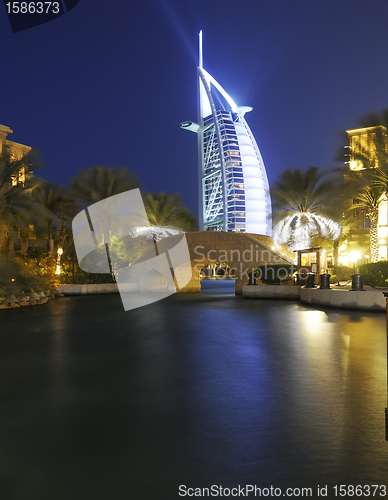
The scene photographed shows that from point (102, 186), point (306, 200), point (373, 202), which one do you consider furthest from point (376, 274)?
point (102, 186)

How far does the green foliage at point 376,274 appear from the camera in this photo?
2077 cm

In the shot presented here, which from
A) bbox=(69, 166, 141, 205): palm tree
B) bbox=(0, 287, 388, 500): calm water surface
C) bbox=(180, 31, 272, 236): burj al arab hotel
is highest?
bbox=(180, 31, 272, 236): burj al arab hotel

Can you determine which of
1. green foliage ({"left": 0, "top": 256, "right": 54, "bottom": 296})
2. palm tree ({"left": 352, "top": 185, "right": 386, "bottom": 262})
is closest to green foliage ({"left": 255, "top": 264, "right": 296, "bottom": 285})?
palm tree ({"left": 352, "top": 185, "right": 386, "bottom": 262})

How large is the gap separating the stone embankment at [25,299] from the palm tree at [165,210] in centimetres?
1980

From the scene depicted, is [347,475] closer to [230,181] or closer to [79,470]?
[79,470]

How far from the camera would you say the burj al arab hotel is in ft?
315

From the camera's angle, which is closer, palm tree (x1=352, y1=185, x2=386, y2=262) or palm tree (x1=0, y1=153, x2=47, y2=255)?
palm tree (x1=0, y1=153, x2=47, y2=255)

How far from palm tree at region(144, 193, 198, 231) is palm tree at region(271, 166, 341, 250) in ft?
A: 40.2

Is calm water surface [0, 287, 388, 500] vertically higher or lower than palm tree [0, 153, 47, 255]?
lower

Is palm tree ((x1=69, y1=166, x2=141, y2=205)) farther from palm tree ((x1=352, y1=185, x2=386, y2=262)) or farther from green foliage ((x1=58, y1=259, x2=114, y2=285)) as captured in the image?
palm tree ((x1=352, y1=185, x2=386, y2=262))

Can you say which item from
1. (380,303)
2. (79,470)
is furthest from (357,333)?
(79,470)

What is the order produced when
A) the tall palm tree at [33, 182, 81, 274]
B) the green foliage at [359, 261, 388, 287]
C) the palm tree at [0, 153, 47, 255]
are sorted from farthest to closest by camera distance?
the tall palm tree at [33, 182, 81, 274], the palm tree at [0, 153, 47, 255], the green foliage at [359, 261, 388, 287]

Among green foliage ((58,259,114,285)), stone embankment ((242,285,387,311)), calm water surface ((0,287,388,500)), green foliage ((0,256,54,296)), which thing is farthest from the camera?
green foliage ((58,259,114,285))

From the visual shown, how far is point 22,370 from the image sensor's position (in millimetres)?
7355
